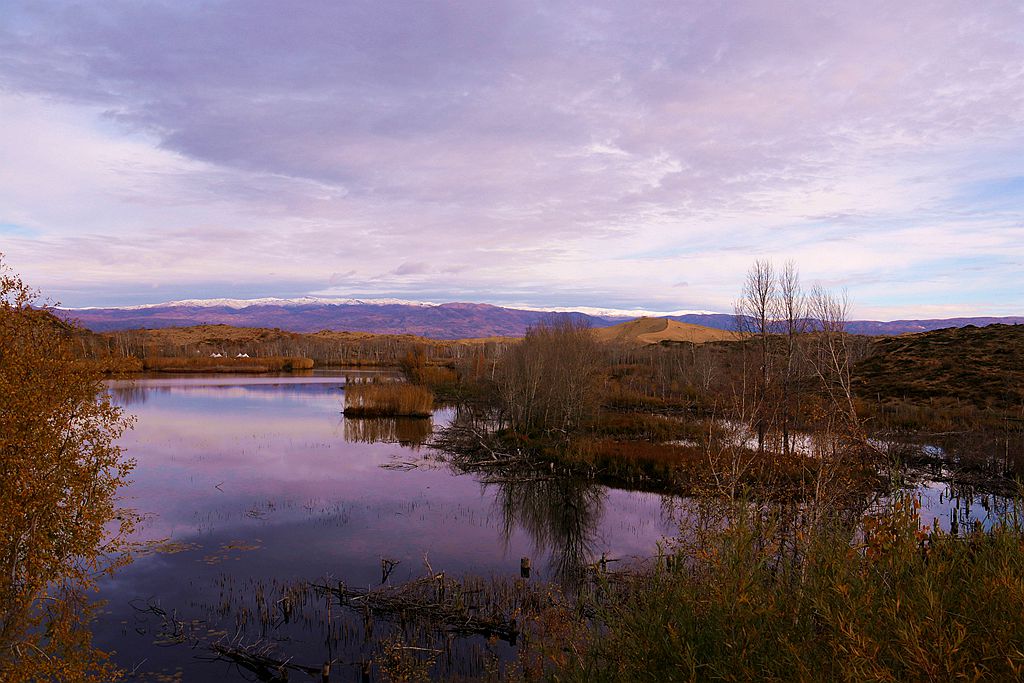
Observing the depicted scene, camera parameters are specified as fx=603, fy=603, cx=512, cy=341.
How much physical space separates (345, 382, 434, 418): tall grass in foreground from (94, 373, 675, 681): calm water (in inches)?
297

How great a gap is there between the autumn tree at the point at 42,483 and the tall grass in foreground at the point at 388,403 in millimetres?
28618

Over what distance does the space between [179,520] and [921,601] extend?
1933 centimetres

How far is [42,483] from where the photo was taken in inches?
376

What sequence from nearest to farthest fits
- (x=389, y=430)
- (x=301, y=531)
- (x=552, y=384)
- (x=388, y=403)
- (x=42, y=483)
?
(x=42, y=483) < (x=301, y=531) < (x=552, y=384) < (x=389, y=430) < (x=388, y=403)

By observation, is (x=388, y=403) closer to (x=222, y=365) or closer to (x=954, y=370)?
(x=954, y=370)

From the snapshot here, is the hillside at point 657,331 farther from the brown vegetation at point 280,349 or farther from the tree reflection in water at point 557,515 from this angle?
the tree reflection in water at point 557,515

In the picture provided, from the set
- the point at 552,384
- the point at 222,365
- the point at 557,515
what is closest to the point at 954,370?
the point at 552,384

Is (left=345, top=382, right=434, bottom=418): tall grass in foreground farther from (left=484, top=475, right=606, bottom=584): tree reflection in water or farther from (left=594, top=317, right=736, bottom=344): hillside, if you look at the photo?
(left=594, top=317, right=736, bottom=344): hillside

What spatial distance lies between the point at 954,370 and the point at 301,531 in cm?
5154

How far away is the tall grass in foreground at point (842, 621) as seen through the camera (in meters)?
3.43

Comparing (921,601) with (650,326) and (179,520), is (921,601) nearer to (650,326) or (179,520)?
(179,520)

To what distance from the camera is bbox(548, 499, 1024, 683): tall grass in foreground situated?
343 cm

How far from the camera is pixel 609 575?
1320 centimetres

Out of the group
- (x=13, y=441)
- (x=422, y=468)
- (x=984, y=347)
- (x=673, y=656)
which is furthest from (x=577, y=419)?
(x=984, y=347)
